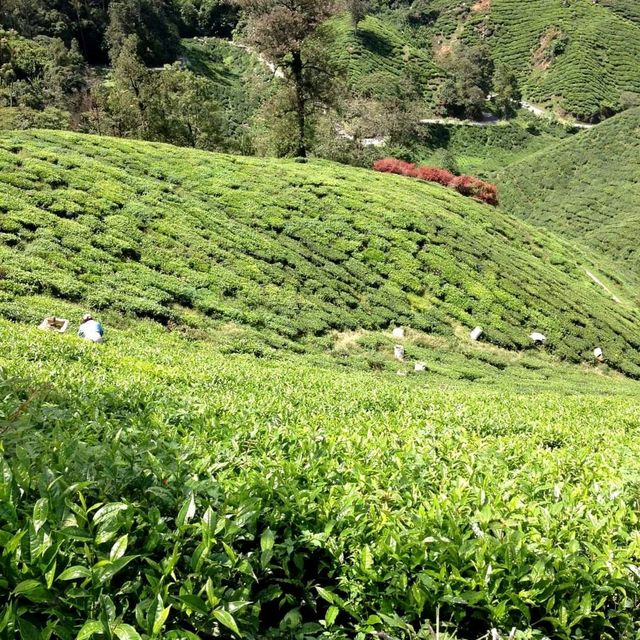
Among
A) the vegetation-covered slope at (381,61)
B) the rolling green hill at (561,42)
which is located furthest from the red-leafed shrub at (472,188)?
the rolling green hill at (561,42)

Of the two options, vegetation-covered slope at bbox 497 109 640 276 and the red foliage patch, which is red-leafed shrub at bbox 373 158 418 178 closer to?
the red foliage patch

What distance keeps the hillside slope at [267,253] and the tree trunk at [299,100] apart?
5.33 m

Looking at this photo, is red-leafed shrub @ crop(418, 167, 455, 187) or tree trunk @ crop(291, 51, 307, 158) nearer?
tree trunk @ crop(291, 51, 307, 158)

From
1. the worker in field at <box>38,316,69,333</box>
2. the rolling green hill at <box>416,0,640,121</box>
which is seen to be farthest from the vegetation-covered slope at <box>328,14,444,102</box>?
the worker in field at <box>38,316,69,333</box>

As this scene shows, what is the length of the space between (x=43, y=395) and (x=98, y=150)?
23.6 m

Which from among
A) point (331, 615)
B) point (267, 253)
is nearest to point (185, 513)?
point (331, 615)

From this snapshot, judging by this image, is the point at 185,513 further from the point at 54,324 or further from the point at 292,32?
the point at 292,32

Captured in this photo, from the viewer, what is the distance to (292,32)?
116 ft

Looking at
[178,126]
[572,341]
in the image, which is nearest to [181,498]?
[572,341]

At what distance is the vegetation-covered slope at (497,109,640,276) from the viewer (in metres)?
55.5

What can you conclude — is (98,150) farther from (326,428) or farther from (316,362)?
(326,428)

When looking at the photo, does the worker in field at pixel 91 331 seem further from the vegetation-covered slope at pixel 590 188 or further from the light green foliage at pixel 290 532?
the vegetation-covered slope at pixel 590 188

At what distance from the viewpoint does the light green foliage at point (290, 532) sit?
87.8 inches

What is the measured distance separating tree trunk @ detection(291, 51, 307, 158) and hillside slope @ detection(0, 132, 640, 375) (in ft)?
17.5
